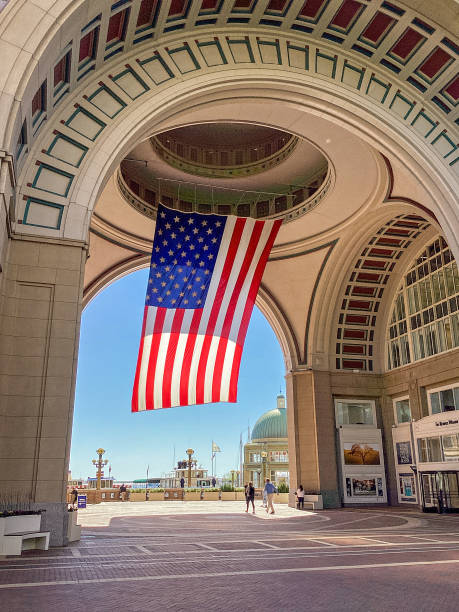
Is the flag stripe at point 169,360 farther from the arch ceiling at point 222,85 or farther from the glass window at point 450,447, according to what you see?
the glass window at point 450,447

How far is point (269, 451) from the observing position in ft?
220

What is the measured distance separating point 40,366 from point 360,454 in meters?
22.6

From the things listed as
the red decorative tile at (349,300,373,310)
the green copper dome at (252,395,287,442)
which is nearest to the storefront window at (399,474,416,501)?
the red decorative tile at (349,300,373,310)

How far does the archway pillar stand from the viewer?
28094mm

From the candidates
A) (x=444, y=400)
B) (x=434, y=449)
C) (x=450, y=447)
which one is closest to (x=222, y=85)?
(x=450, y=447)

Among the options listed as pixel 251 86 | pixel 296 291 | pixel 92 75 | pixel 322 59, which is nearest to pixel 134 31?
pixel 92 75

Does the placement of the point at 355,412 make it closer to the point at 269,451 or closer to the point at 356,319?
the point at 356,319

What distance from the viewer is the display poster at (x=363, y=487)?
28663mm

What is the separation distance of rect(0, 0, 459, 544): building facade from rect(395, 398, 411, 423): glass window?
123 mm

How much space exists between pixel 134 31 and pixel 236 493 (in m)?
31.9

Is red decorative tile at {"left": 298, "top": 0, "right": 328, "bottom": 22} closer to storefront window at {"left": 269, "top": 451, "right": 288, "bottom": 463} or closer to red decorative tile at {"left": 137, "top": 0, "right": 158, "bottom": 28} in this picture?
red decorative tile at {"left": 137, "top": 0, "right": 158, "bottom": 28}

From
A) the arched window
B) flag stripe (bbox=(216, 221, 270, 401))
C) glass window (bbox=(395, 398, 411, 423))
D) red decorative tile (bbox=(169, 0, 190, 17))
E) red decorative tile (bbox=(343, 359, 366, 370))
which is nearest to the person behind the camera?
red decorative tile (bbox=(169, 0, 190, 17))

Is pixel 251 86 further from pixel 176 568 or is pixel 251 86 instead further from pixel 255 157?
pixel 176 568

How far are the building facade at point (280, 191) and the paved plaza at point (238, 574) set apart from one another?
260 cm
